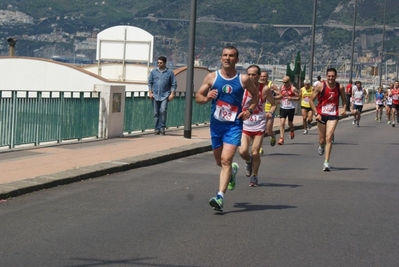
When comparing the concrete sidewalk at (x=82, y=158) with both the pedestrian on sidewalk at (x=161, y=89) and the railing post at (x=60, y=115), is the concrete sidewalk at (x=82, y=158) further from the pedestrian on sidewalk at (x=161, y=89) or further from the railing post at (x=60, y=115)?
the pedestrian on sidewalk at (x=161, y=89)

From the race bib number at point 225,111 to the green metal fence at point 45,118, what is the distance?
6.77 meters

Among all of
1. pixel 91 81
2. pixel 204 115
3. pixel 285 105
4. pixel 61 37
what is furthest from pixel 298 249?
pixel 61 37

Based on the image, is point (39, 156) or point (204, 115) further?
point (204, 115)

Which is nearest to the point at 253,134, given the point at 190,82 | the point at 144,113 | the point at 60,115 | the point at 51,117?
the point at 51,117

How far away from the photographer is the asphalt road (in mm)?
8406

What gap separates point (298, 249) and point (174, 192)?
167 inches

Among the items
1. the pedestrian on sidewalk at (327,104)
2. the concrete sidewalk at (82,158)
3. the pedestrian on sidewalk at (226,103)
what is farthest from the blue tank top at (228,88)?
the pedestrian on sidewalk at (327,104)

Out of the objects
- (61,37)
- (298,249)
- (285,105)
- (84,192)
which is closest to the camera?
(298,249)

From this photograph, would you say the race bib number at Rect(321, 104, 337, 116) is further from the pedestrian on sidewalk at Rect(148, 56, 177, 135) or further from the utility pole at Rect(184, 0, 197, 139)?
the pedestrian on sidewalk at Rect(148, 56, 177, 135)

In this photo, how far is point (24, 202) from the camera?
1148 cm

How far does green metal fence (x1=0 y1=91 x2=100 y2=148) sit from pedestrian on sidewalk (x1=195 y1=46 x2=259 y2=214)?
6720mm

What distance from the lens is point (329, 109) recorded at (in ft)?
56.9

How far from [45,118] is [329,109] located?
5.39 m

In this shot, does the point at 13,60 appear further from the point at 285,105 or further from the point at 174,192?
the point at 174,192
